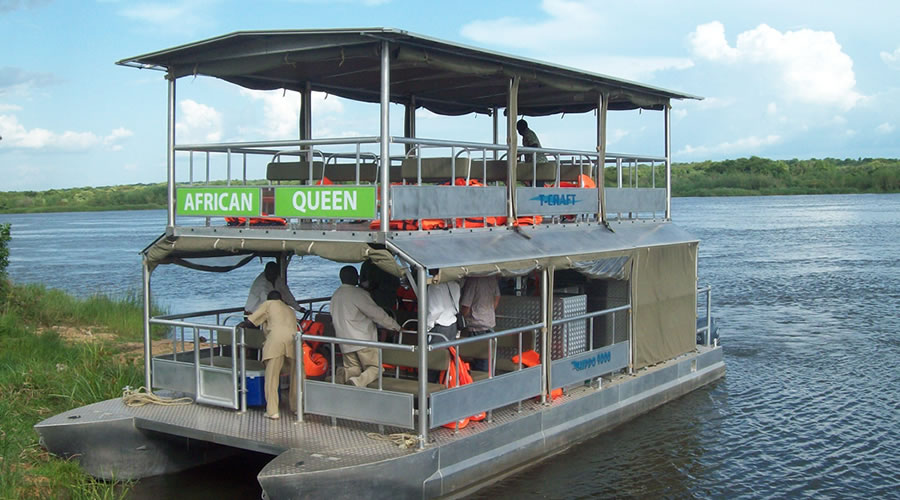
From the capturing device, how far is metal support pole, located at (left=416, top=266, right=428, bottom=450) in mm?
8273

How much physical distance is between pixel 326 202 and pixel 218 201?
5.33 feet

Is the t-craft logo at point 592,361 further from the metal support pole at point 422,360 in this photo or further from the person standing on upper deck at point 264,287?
the person standing on upper deck at point 264,287

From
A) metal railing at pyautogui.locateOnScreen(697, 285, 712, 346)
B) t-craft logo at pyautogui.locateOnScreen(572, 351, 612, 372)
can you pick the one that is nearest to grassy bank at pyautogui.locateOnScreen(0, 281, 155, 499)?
t-craft logo at pyautogui.locateOnScreen(572, 351, 612, 372)

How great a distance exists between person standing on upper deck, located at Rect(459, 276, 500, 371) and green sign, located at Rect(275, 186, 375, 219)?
2.25 m

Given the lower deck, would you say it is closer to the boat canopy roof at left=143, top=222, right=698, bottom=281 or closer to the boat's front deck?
the boat's front deck

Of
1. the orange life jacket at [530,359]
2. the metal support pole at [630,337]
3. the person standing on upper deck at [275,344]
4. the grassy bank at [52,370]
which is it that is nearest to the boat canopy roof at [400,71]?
the person standing on upper deck at [275,344]

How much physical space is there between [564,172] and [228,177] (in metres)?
4.56

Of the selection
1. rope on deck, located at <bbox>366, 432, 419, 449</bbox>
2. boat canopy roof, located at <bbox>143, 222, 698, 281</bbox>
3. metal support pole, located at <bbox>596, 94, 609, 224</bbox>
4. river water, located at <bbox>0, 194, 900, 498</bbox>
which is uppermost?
metal support pole, located at <bbox>596, 94, 609, 224</bbox>

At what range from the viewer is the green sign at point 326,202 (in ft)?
28.3

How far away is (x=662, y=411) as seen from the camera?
1293 cm

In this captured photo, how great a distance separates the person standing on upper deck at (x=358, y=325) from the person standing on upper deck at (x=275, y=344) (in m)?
0.51

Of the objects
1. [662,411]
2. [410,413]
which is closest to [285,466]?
[410,413]

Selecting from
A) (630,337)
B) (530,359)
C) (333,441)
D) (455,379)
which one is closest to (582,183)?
(630,337)

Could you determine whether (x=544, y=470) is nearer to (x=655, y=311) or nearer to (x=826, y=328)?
(x=655, y=311)
